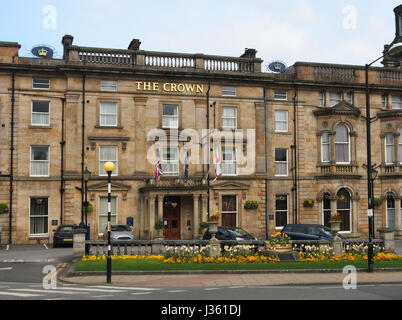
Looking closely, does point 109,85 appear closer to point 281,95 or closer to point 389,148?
point 281,95

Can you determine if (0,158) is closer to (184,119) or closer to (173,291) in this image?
(184,119)

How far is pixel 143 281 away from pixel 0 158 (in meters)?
20.9

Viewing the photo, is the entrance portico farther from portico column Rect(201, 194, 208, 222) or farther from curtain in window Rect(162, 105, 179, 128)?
curtain in window Rect(162, 105, 179, 128)

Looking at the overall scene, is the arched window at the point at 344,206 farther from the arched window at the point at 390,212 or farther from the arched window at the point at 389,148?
the arched window at the point at 389,148

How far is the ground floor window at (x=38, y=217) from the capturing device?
122 feet

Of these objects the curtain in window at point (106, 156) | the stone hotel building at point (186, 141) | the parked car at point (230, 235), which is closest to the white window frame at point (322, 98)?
the stone hotel building at point (186, 141)

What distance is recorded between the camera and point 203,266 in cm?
2305

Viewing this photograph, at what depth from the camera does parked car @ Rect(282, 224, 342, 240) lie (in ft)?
96.4

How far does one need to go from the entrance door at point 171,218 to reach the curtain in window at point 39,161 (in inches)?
354

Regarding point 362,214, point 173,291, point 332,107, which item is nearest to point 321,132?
point 332,107

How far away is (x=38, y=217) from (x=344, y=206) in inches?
934

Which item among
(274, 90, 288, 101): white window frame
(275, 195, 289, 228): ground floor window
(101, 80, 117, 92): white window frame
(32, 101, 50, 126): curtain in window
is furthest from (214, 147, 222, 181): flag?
(32, 101, 50, 126): curtain in window

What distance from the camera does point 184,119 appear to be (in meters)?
40.0

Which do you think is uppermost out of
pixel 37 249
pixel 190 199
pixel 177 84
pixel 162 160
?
pixel 177 84
